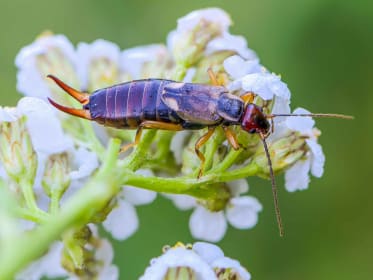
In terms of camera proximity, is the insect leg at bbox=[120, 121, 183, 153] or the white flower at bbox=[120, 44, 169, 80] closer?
the insect leg at bbox=[120, 121, 183, 153]

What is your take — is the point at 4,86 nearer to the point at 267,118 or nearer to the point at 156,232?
the point at 156,232

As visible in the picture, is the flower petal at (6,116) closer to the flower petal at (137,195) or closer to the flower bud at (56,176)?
the flower bud at (56,176)

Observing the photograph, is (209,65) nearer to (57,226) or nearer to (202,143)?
(202,143)

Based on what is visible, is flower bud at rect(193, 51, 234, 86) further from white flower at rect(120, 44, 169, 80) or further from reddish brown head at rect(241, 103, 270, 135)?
reddish brown head at rect(241, 103, 270, 135)

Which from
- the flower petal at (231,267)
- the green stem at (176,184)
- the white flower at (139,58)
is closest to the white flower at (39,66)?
the white flower at (139,58)

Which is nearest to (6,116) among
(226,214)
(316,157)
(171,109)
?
(171,109)

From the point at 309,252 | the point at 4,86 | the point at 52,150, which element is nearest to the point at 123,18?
Answer: the point at 4,86

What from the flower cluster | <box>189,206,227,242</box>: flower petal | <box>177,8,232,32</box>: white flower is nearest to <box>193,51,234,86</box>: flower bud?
the flower cluster
